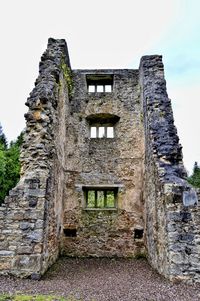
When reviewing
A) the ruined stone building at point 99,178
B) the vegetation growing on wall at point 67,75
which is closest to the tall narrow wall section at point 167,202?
the ruined stone building at point 99,178

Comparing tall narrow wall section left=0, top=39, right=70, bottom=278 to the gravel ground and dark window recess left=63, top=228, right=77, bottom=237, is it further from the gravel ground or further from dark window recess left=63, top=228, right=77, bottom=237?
dark window recess left=63, top=228, right=77, bottom=237

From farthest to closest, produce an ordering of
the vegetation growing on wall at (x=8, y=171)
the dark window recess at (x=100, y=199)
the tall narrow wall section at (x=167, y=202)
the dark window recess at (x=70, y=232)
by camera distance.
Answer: the vegetation growing on wall at (x=8, y=171) → the dark window recess at (x=100, y=199) → the dark window recess at (x=70, y=232) → the tall narrow wall section at (x=167, y=202)

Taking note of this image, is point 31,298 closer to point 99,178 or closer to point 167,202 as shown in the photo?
point 167,202

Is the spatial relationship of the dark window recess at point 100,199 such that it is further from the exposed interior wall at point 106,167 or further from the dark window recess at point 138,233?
the dark window recess at point 138,233

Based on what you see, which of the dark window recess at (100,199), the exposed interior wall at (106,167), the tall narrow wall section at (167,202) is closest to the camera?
the tall narrow wall section at (167,202)

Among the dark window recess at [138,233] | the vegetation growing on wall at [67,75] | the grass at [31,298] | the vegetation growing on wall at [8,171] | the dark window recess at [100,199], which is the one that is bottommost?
the grass at [31,298]

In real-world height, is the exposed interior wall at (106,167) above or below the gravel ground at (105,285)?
above

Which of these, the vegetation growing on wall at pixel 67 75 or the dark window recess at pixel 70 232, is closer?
the dark window recess at pixel 70 232

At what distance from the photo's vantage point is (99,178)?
11.8m

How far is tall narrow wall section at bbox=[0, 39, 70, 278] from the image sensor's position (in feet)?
23.4

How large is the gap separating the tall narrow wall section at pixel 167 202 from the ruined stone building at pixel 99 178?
0.02m

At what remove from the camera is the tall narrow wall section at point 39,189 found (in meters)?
7.12

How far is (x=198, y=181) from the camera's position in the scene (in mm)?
29984

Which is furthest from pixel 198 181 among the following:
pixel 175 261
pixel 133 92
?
pixel 175 261
